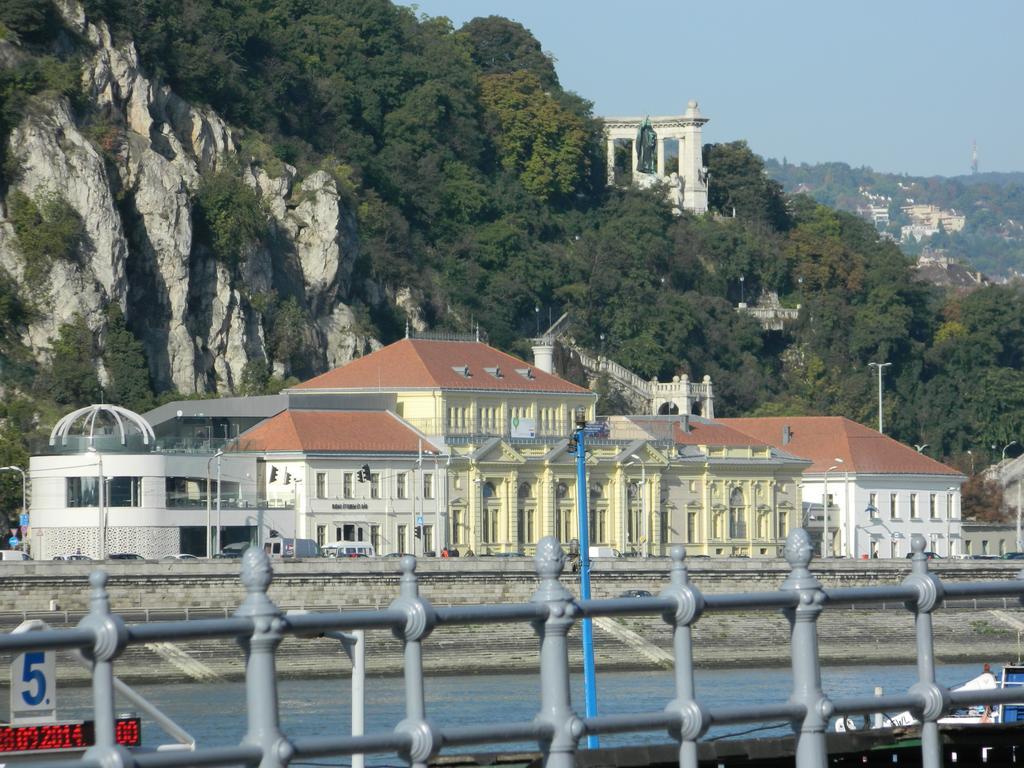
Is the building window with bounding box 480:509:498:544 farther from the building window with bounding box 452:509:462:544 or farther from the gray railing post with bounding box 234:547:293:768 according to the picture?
the gray railing post with bounding box 234:547:293:768

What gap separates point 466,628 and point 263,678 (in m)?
45.2

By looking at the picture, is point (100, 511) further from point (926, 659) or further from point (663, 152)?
point (663, 152)

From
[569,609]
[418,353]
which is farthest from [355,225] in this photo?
[569,609]

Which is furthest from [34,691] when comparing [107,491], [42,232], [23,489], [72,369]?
[42,232]

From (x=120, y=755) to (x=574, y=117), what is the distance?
474 feet

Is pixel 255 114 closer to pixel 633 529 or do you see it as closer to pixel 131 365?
pixel 131 365

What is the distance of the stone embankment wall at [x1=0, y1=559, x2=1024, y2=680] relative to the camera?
57156mm

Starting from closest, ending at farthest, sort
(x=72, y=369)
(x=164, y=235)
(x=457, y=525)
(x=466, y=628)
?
(x=466, y=628) → (x=457, y=525) → (x=72, y=369) → (x=164, y=235)

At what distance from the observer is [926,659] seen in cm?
1006

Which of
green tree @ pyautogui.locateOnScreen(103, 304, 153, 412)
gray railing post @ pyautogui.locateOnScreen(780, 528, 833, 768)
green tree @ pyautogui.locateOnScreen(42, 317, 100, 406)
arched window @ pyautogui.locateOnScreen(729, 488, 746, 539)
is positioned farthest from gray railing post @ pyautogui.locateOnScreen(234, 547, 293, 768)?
arched window @ pyautogui.locateOnScreen(729, 488, 746, 539)

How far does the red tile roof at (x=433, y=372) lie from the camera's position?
A: 93.9 m

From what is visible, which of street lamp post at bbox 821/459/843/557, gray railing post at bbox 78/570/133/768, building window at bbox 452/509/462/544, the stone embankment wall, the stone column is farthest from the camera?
the stone column

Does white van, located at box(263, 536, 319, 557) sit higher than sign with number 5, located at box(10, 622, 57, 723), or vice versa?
sign with number 5, located at box(10, 622, 57, 723)

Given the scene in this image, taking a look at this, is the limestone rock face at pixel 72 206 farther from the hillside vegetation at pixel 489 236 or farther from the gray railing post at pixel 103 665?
the gray railing post at pixel 103 665
